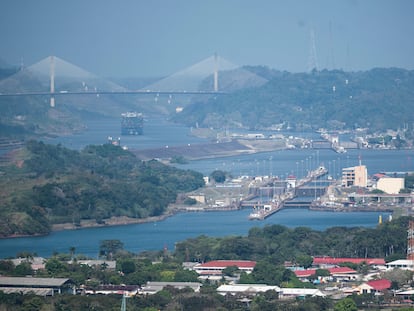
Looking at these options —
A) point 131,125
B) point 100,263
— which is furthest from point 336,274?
point 131,125

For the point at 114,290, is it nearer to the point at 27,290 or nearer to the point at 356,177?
the point at 27,290

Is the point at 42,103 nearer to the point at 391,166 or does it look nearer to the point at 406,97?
the point at 406,97

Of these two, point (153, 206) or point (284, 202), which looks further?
point (284, 202)

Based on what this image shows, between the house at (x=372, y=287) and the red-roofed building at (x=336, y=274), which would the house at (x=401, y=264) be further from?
the house at (x=372, y=287)

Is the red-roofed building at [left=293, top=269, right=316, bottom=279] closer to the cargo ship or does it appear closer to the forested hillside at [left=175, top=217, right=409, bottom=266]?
the forested hillside at [left=175, top=217, right=409, bottom=266]

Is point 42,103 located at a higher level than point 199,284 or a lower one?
higher

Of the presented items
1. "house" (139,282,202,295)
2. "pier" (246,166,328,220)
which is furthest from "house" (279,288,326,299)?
"pier" (246,166,328,220)

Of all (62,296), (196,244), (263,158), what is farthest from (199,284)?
(263,158)
